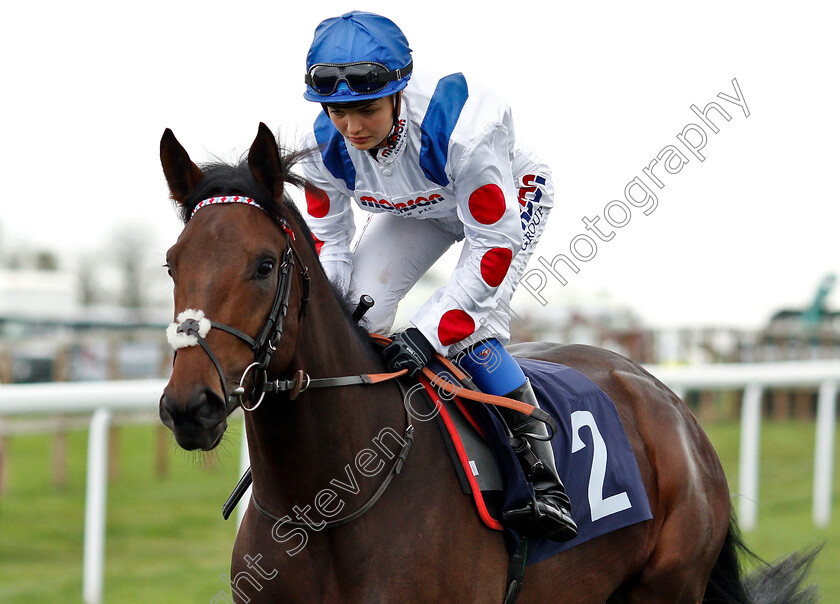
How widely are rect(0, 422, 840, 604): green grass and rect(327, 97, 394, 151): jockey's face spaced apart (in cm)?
101

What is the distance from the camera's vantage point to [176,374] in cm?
210

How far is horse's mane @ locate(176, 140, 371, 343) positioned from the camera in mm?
2398

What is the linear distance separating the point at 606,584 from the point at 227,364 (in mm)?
1754

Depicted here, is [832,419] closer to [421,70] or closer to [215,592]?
[215,592]

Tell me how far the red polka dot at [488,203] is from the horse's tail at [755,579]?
5.82 ft

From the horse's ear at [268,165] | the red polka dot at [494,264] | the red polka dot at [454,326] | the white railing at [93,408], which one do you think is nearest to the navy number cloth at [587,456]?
the red polka dot at [454,326]

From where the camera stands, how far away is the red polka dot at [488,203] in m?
2.79

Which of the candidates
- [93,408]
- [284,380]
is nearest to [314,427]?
[284,380]

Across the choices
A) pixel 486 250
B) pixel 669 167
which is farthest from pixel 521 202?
pixel 669 167

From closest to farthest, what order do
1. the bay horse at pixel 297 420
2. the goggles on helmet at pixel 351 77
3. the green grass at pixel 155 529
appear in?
the bay horse at pixel 297 420, the goggles on helmet at pixel 351 77, the green grass at pixel 155 529

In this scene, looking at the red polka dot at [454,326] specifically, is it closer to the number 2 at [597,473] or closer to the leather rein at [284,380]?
the leather rein at [284,380]

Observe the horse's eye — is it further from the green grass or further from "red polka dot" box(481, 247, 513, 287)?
"red polka dot" box(481, 247, 513, 287)

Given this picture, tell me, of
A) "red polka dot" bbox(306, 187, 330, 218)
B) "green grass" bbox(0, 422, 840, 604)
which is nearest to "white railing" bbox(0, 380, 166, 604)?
"green grass" bbox(0, 422, 840, 604)

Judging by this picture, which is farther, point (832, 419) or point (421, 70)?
point (832, 419)
